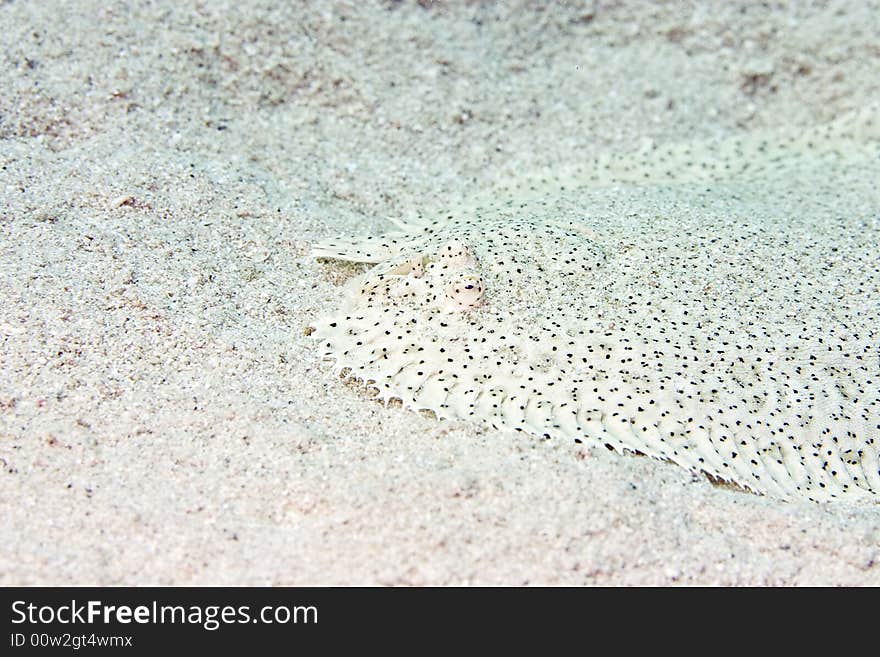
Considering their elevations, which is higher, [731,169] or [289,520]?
[731,169]

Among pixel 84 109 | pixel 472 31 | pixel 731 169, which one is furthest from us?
pixel 472 31

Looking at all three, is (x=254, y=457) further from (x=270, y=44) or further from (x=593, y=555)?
(x=270, y=44)

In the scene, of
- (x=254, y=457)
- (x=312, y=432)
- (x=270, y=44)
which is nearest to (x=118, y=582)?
(x=254, y=457)
